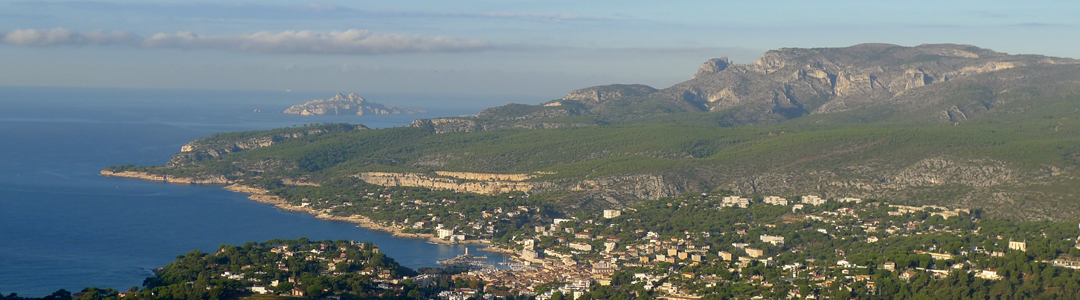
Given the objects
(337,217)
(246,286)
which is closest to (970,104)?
(337,217)

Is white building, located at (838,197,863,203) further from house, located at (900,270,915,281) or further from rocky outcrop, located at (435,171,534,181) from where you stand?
house, located at (900,270,915,281)

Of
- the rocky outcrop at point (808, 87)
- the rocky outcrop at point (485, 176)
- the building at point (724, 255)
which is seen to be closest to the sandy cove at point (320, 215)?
the rocky outcrop at point (485, 176)

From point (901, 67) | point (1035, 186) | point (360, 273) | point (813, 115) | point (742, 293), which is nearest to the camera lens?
point (742, 293)

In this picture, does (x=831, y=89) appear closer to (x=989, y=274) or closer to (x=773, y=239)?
(x=773, y=239)

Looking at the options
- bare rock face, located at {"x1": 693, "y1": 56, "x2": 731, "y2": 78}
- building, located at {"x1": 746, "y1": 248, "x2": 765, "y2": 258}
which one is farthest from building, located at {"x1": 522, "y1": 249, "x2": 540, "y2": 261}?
bare rock face, located at {"x1": 693, "y1": 56, "x2": 731, "y2": 78}

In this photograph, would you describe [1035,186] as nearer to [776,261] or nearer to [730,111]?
[776,261]
